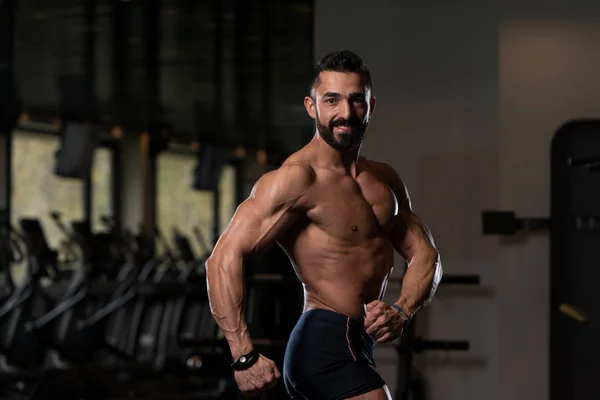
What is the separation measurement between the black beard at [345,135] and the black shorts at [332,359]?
14.1 inches

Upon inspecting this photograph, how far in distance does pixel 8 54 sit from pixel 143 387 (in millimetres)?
3751

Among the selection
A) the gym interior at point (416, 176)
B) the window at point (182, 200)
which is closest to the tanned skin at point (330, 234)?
the gym interior at point (416, 176)

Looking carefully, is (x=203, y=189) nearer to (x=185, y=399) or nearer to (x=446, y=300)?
(x=185, y=399)

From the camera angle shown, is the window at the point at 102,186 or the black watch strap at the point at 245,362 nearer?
the black watch strap at the point at 245,362

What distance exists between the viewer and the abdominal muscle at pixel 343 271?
2.39 meters

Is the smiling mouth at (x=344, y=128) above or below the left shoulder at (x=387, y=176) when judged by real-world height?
above

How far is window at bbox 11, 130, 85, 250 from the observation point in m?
11.7

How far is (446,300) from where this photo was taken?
523 centimetres

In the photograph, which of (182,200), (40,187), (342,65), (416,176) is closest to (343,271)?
(342,65)

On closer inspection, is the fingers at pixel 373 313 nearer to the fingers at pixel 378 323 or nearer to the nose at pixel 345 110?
the fingers at pixel 378 323

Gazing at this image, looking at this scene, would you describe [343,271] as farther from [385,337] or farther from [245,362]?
[245,362]

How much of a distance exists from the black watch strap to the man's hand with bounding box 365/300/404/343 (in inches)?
9.3

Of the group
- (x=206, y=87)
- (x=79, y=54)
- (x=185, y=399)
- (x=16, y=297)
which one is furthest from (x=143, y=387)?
(x=206, y=87)

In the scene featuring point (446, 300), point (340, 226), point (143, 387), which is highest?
point (340, 226)
